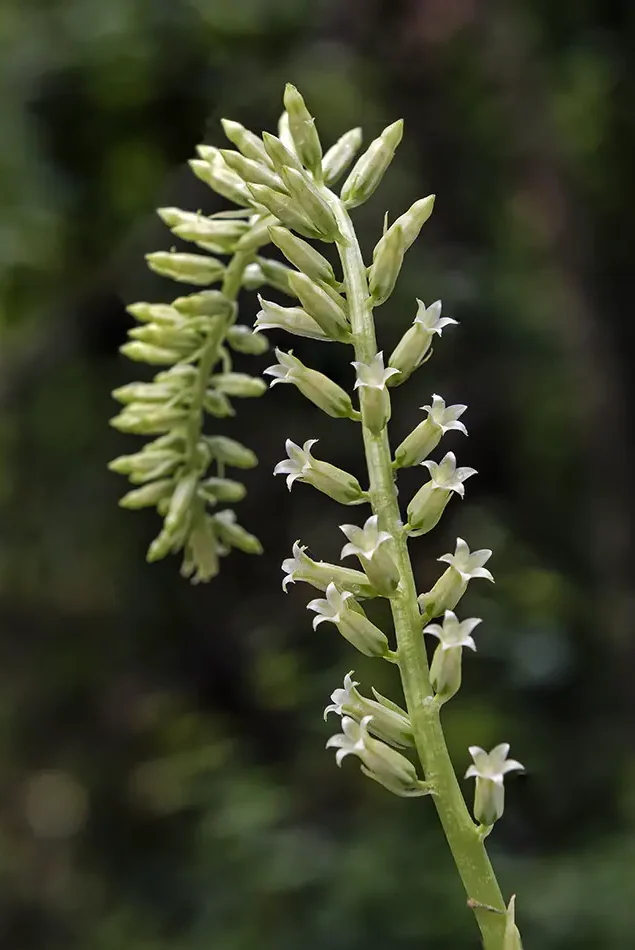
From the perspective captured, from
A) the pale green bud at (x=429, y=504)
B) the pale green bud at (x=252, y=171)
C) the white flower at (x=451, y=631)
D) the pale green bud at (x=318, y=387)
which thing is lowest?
the white flower at (x=451, y=631)

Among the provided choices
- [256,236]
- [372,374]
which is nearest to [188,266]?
[256,236]

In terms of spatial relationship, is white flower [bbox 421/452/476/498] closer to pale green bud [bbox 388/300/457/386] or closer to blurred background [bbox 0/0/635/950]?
pale green bud [bbox 388/300/457/386]

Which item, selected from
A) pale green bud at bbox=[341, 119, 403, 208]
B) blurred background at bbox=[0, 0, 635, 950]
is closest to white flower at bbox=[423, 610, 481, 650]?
pale green bud at bbox=[341, 119, 403, 208]

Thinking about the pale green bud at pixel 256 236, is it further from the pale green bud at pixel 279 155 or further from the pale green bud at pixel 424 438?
the pale green bud at pixel 424 438

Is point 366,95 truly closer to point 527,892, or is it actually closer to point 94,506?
point 94,506

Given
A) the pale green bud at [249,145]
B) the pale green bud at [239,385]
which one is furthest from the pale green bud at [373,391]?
the pale green bud at [239,385]

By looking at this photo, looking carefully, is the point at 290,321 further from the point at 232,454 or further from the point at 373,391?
the point at 232,454

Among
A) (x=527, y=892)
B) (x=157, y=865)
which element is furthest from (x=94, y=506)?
(x=527, y=892)
